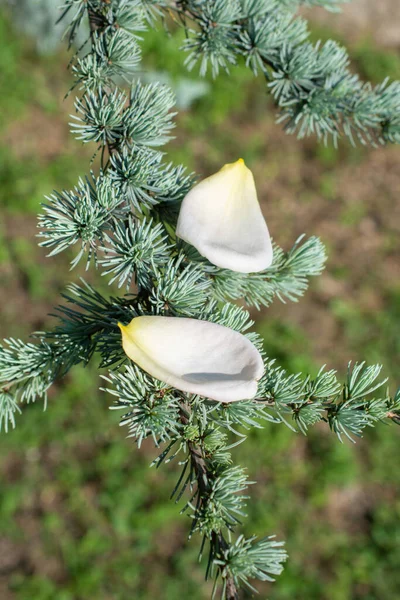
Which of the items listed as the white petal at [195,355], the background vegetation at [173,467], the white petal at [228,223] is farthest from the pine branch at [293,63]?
the background vegetation at [173,467]

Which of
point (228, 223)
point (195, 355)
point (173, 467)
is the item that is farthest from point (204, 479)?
point (173, 467)

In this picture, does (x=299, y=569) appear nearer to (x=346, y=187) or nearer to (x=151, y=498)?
(x=151, y=498)

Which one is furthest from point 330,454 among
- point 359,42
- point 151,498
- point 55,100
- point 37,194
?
point 359,42

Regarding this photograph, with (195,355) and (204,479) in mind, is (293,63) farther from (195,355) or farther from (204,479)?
(204,479)

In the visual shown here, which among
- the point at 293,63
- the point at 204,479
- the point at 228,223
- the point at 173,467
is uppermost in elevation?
the point at 293,63

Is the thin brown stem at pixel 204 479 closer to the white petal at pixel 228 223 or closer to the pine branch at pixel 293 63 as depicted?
the white petal at pixel 228 223
